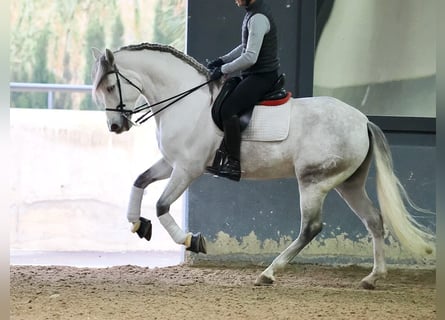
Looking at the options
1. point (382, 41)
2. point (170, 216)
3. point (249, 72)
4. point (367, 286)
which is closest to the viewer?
point (170, 216)

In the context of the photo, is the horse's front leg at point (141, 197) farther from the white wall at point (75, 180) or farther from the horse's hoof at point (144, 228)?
the white wall at point (75, 180)

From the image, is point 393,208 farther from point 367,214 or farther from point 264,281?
point 264,281

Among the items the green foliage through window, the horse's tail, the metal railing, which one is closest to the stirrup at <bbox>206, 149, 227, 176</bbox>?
the horse's tail

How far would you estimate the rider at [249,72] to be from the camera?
14.8 ft

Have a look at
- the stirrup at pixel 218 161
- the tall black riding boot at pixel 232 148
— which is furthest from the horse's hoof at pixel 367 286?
the stirrup at pixel 218 161

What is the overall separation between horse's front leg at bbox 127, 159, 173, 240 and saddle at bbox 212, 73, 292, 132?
0.56 meters

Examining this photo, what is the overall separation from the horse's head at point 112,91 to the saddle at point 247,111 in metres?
0.63

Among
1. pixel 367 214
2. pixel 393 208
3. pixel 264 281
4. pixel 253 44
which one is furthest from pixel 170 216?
pixel 393 208

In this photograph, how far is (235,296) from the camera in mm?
4367

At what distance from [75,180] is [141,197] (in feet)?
8.67

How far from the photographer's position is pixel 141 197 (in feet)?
15.2

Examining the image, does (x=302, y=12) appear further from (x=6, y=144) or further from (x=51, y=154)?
(x=6, y=144)

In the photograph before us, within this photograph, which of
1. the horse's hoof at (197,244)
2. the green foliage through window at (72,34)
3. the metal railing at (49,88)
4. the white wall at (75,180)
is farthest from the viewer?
the white wall at (75,180)

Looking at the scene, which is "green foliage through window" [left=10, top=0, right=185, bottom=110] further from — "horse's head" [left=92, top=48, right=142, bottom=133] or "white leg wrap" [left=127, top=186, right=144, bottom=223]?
"white leg wrap" [left=127, top=186, right=144, bottom=223]
